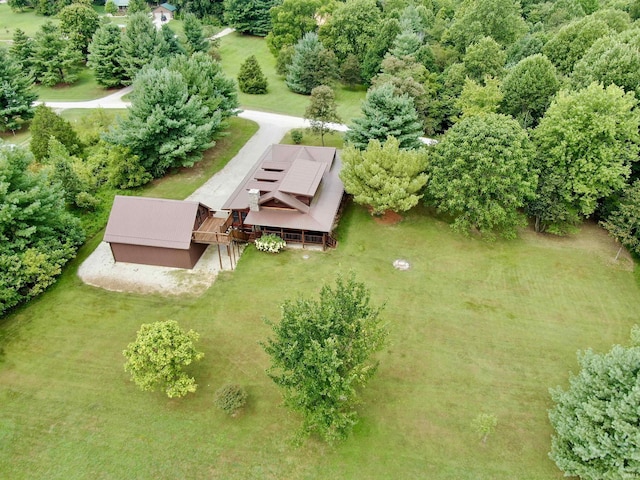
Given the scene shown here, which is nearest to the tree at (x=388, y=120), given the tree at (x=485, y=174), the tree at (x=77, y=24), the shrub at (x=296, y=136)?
the tree at (x=485, y=174)

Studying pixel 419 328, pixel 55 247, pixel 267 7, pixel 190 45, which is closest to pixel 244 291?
pixel 419 328

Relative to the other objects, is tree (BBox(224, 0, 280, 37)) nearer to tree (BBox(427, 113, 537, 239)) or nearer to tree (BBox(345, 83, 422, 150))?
tree (BBox(345, 83, 422, 150))

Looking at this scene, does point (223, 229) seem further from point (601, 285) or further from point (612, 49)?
point (612, 49)

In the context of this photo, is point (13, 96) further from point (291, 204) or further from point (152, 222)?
point (291, 204)

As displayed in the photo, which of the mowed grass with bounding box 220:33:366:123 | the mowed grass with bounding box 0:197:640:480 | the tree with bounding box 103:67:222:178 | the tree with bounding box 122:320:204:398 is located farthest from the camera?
the mowed grass with bounding box 220:33:366:123

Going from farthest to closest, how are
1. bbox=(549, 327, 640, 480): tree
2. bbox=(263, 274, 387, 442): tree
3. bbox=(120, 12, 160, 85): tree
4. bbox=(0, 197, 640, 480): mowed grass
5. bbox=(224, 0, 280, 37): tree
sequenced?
1. bbox=(224, 0, 280, 37): tree
2. bbox=(120, 12, 160, 85): tree
3. bbox=(0, 197, 640, 480): mowed grass
4. bbox=(263, 274, 387, 442): tree
5. bbox=(549, 327, 640, 480): tree

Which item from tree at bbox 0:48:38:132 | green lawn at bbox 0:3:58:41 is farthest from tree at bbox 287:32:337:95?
green lawn at bbox 0:3:58:41

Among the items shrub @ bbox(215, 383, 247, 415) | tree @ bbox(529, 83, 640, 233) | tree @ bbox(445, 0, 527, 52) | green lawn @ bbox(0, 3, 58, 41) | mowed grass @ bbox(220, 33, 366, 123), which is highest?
tree @ bbox(445, 0, 527, 52)
